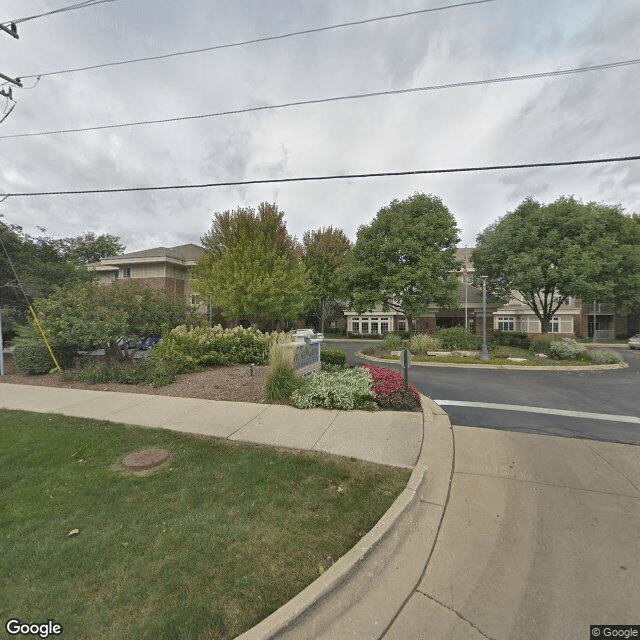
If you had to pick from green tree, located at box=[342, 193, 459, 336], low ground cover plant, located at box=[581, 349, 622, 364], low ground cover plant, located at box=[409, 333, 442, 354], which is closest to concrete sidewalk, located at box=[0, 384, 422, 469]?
low ground cover plant, located at box=[409, 333, 442, 354]

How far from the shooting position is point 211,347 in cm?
1064

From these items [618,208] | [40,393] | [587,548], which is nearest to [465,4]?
[587,548]

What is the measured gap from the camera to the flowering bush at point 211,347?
32.0ft

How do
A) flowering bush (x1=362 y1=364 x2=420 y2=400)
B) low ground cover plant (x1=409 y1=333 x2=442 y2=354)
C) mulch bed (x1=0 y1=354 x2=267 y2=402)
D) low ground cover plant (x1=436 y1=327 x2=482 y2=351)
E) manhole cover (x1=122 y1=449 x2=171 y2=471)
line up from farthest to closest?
low ground cover plant (x1=436 y1=327 x2=482 y2=351), low ground cover plant (x1=409 y1=333 x2=442 y2=354), mulch bed (x1=0 y1=354 x2=267 y2=402), flowering bush (x1=362 y1=364 x2=420 y2=400), manhole cover (x1=122 y1=449 x2=171 y2=471)

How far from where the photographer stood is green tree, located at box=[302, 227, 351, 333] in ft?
103

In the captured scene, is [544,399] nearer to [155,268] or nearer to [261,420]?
[261,420]

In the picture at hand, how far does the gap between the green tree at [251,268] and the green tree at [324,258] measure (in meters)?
6.50

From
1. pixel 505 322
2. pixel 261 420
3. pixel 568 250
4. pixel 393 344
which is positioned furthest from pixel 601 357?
pixel 505 322

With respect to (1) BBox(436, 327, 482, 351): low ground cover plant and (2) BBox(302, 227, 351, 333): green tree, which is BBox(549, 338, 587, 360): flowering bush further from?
(2) BBox(302, 227, 351, 333): green tree

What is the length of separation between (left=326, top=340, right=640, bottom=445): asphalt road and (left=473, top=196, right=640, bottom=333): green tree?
7593 mm

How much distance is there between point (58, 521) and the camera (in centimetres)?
Result: 303

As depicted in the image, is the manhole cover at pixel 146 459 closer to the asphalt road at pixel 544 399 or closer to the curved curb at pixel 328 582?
the curved curb at pixel 328 582

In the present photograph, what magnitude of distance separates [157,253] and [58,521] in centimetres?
3011

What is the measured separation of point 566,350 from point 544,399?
9.40m
